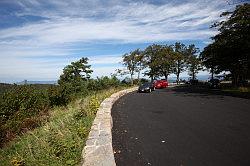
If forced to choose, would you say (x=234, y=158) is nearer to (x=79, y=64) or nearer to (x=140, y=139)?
(x=140, y=139)

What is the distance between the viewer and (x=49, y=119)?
1862 cm

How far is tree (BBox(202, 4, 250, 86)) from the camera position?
1256 inches

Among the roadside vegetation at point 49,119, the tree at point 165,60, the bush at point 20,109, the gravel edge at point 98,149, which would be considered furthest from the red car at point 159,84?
the gravel edge at point 98,149

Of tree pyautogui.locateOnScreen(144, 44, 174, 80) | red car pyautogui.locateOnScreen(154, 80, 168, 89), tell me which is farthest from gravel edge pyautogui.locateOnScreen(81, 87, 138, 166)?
tree pyautogui.locateOnScreen(144, 44, 174, 80)

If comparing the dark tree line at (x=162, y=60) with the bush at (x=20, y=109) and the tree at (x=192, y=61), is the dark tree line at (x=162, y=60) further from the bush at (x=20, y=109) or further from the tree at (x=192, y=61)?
the bush at (x=20, y=109)

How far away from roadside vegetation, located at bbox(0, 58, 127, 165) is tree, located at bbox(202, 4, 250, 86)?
1598 cm

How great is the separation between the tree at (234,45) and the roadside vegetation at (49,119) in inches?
629

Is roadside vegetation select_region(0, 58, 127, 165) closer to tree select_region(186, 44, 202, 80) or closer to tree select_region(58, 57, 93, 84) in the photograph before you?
tree select_region(58, 57, 93, 84)

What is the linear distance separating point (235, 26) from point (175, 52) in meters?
37.6

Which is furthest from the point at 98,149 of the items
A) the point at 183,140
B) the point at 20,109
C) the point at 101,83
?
the point at 101,83

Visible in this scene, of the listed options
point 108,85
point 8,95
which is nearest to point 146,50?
point 108,85

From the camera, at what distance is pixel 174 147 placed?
329 inches

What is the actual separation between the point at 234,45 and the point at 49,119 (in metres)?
25.5

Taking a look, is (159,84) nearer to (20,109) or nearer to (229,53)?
(229,53)
